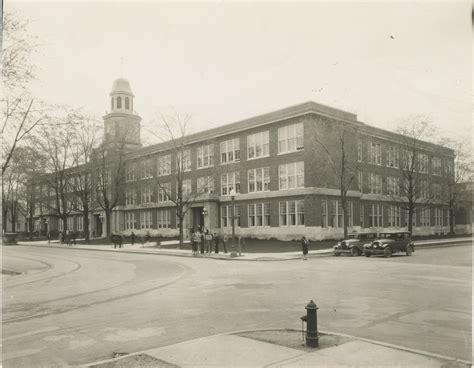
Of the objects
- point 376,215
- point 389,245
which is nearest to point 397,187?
point 376,215

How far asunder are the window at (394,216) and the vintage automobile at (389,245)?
2276 cm

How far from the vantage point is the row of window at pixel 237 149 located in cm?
3984

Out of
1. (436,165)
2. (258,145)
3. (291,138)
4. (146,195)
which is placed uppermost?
(291,138)

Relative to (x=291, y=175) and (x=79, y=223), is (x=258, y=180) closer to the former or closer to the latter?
(x=291, y=175)

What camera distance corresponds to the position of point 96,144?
165 feet

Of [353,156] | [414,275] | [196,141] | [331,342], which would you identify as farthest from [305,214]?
[331,342]

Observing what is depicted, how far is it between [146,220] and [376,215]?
28699 mm

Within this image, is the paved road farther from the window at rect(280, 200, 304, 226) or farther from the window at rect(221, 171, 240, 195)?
the window at rect(221, 171, 240, 195)

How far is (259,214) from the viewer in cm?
4275

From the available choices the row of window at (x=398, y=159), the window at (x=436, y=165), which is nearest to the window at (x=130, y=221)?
the row of window at (x=398, y=159)

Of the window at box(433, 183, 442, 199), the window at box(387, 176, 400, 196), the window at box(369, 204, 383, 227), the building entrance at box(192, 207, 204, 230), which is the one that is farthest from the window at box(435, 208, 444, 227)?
the building entrance at box(192, 207, 204, 230)

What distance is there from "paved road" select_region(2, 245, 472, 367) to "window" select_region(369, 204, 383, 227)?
29816 mm

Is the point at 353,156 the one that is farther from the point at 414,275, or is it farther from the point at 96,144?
the point at 96,144

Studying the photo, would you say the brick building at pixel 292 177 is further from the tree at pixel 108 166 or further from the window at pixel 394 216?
the tree at pixel 108 166
